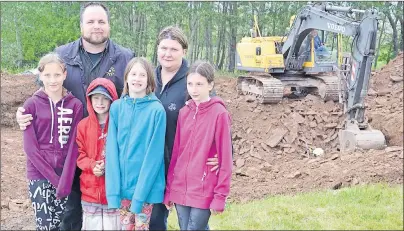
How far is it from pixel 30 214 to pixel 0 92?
24.1 feet

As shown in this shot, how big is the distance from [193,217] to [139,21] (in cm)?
2059

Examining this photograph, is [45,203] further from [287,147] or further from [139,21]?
[139,21]

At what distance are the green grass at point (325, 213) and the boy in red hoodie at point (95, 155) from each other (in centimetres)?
122

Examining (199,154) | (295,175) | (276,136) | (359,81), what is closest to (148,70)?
(199,154)

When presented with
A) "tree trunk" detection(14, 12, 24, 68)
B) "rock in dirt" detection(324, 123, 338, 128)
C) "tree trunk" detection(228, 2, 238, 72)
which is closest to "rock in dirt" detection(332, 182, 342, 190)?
"rock in dirt" detection(324, 123, 338, 128)

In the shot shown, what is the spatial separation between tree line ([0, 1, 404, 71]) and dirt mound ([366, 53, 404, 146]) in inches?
235

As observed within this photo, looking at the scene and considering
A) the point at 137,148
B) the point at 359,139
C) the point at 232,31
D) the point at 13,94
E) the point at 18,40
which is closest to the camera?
the point at 137,148

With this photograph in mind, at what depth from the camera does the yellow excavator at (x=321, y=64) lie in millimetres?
9430

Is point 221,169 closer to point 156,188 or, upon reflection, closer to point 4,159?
point 156,188

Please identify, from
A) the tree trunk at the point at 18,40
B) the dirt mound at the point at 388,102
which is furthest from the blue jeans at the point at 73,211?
the tree trunk at the point at 18,40

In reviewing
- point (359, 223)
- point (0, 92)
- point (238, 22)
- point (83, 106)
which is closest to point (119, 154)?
point (83, 106)

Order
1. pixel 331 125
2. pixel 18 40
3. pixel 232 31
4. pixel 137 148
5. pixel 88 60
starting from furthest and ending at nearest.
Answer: pixel 232 31
pixel 18 40
pixel 331 125
pixel 88 60
pixel 137 148

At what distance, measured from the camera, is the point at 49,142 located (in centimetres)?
379

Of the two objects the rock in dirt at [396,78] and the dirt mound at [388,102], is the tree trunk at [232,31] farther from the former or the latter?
the rock in dirt at [396,78]
